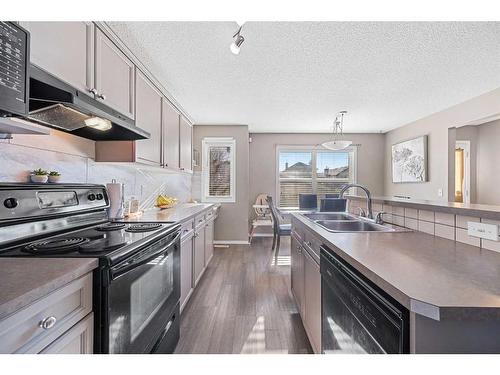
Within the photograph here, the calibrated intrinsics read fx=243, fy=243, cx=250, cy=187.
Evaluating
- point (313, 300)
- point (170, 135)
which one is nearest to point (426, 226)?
point (313, 300)

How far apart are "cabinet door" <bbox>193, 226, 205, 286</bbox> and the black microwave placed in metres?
1.92

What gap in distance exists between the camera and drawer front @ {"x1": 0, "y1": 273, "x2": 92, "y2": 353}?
2.02 feet

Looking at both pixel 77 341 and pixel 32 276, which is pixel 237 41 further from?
pixel 77 341

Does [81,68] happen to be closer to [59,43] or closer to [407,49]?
[59,43]

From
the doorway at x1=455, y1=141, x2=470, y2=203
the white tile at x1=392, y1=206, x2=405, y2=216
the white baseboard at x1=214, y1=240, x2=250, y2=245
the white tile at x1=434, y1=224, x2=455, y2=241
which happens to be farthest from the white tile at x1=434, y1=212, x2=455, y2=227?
the doorway at x1=455, y1=141, x2=470, y2=203

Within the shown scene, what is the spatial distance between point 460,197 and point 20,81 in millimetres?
6611

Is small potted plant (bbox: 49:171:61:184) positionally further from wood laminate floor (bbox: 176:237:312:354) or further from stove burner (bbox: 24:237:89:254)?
wood laminate floor (bbox: 176:237:312:354)

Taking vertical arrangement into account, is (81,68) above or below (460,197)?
above

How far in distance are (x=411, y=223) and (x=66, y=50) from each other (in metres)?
2.20

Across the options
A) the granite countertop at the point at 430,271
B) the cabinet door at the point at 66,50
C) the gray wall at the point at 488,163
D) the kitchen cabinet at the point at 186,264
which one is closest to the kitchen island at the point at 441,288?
the granite countertop at the point at 430,271

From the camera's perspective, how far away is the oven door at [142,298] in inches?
38.8
